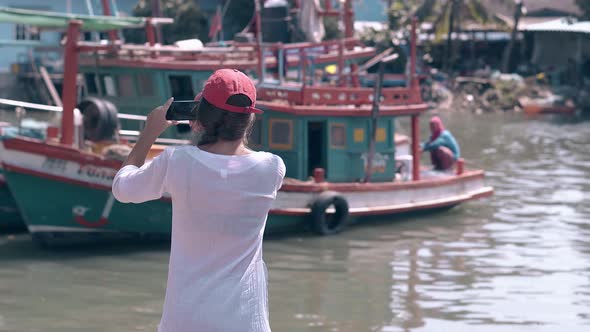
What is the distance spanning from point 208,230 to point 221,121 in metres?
0.38

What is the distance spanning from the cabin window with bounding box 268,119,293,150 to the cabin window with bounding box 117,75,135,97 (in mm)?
2456

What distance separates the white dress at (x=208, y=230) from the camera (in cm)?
359

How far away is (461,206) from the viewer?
55.7ft

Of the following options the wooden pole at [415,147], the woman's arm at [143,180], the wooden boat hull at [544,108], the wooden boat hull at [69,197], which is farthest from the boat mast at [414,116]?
the wooden boat hull at [544,108]

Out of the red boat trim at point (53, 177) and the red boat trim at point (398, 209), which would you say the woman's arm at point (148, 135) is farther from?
the red boat trim at point (398, 209)

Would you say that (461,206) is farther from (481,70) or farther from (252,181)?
(481,70)

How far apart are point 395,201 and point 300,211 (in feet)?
6.01

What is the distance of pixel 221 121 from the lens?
3.63 metres

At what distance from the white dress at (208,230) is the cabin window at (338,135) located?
1084cm

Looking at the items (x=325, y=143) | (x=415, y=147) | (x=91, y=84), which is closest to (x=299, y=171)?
(x=325, y=143)

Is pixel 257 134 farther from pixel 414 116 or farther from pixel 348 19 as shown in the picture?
pixel 348 19

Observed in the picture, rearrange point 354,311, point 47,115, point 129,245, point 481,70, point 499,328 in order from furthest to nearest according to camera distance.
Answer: point 481,70, point 47,115, point 129,245, point 354,311, point 499,328

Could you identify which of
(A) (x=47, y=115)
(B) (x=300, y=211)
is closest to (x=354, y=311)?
(B) (x=300, y=211)

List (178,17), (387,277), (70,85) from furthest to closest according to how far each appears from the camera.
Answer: (178,17) < (70,85) < (387,277)
